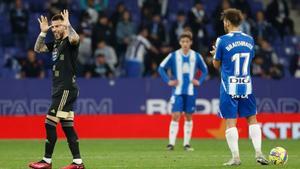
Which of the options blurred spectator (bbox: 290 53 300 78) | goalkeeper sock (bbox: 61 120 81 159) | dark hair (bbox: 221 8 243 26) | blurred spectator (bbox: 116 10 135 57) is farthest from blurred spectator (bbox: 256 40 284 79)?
goalkeeper sock (bbox: 61 120 81 159)

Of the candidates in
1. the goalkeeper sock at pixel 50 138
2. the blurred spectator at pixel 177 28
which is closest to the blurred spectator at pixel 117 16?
the blurred spectator at pixel 177 28

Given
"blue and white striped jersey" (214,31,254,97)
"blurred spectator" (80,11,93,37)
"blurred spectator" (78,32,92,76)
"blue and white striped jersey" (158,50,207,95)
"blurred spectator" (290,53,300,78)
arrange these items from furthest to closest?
"blurred spectator" (290,53,300,78), "blurred spectator" (80,11,93,37), "blurred spectator" (78,32,92,76), "blue and white striped jersey" (158,50,207,95), "blue and white striped jersey" (214,31,254,97)

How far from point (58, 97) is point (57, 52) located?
73 centimetres

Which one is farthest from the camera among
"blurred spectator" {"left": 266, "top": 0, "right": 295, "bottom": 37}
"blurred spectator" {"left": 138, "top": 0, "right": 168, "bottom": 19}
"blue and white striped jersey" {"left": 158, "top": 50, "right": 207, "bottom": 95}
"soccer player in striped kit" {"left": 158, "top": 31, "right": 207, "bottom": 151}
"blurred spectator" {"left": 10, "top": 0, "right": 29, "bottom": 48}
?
"blurred spectator" {"left": 266, "top": 0, "right": 295, "bottom": 37}

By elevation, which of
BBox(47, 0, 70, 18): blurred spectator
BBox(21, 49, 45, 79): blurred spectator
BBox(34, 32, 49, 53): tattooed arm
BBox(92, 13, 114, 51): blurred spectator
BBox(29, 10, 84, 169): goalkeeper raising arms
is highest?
BBox(47, 0, 70, 18): blurred spectator

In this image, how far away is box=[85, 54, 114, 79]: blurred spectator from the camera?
87.0 ft

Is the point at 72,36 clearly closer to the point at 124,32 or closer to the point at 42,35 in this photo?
the point at 42,35

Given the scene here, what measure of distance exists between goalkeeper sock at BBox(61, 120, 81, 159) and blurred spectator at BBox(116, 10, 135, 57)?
1438 centimetres

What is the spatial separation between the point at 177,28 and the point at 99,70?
3.13m

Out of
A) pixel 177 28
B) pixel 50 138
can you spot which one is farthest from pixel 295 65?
pixel 50 138

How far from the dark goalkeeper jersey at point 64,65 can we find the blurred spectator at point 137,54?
1368cm

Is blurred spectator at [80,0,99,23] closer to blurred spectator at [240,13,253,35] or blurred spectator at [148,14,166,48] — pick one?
blurred spectator at [148,14,166,48]

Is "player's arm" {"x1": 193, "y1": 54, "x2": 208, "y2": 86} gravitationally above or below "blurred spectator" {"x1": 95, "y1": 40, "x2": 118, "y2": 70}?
below

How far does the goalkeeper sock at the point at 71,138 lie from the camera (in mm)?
13148
